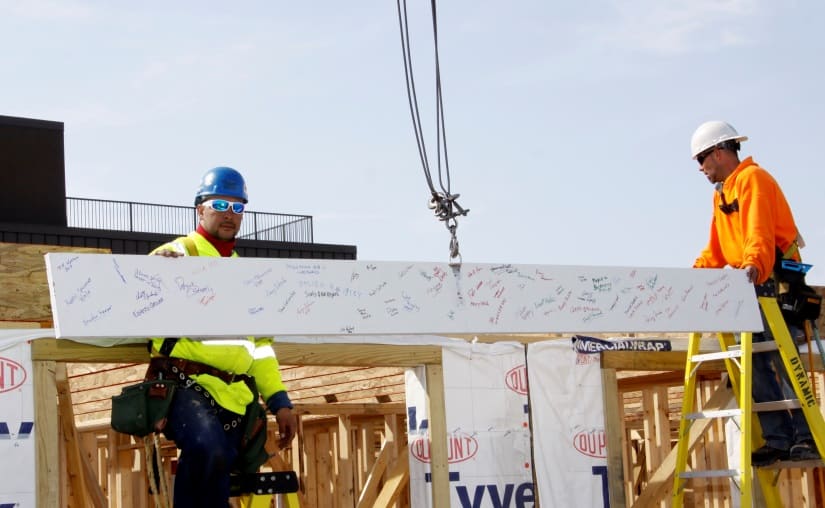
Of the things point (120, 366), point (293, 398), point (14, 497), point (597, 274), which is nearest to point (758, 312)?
point (597, 274)

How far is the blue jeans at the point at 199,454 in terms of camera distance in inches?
233

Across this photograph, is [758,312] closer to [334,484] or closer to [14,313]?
[14,313]

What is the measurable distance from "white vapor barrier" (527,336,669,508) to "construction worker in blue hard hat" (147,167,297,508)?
8.16ft

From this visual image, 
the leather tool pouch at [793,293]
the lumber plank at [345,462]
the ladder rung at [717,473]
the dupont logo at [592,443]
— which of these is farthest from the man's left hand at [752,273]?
the lumber plank at [345,462]

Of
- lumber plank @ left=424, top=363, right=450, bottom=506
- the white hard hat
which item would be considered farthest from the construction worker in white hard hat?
lumber plank @ left=424, top=363, right=450, bottom=506

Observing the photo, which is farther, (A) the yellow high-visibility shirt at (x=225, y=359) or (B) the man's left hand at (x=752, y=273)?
(B) the man's left hand at (x=752, y=273)

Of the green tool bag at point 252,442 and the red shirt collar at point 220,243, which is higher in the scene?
the red shirt collar at point 220,243

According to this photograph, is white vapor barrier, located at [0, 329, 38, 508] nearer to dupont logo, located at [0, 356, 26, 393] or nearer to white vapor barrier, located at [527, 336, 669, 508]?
dupont logo, located at [0, 356, 26, 393]

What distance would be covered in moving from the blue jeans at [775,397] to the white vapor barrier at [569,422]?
4.20ft

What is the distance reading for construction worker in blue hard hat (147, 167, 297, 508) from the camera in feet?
19.6

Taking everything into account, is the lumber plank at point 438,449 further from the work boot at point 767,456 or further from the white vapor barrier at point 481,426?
the work boot at point 767,456

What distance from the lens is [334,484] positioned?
48.3 feet

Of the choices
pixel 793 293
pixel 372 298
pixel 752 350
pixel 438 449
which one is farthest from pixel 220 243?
pixel 793 293

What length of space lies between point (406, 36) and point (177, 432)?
9.89 feet
